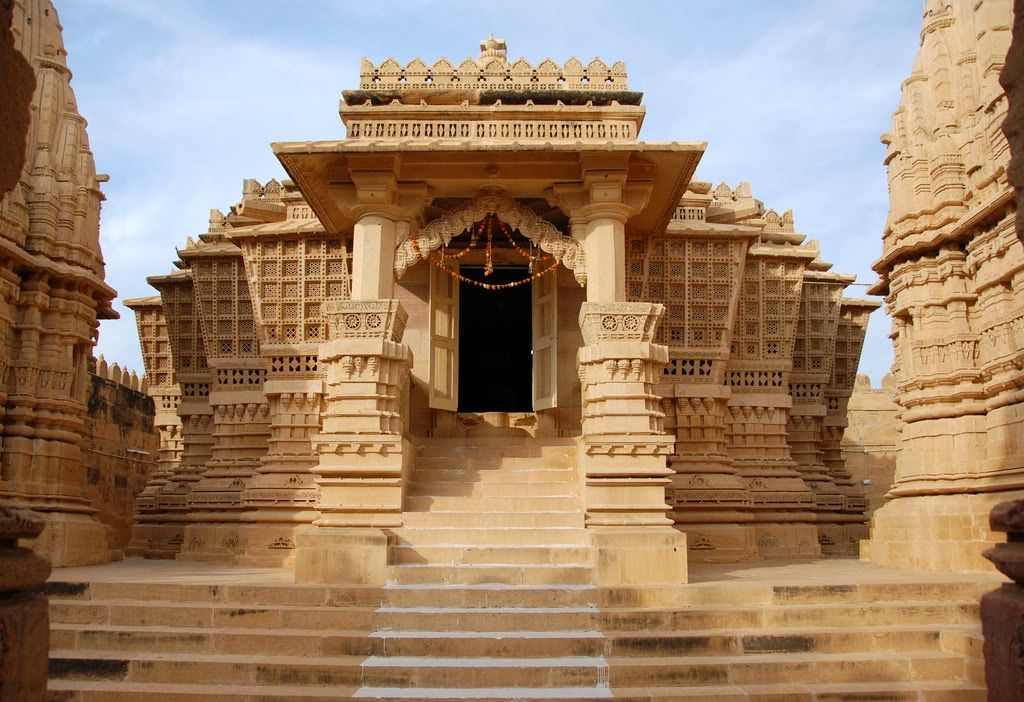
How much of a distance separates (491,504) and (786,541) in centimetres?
533

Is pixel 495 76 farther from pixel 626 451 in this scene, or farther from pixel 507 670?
pixel 507 670

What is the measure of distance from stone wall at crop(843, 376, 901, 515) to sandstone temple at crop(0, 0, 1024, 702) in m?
8.97

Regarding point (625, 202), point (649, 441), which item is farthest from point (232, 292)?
point (649, 441)

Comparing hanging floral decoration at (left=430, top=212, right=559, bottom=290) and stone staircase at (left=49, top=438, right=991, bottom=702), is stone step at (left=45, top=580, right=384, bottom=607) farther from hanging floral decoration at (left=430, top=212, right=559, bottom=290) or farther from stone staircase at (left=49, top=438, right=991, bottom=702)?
hanging floral decoration at (left=430, top=212, right=559, bottom=290)

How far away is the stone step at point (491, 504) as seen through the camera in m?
9.07

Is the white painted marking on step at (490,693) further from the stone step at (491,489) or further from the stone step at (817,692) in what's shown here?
the stone step at (491,489)

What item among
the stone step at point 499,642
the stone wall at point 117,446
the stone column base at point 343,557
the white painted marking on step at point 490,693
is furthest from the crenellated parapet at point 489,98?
the stone wall at point 117,446

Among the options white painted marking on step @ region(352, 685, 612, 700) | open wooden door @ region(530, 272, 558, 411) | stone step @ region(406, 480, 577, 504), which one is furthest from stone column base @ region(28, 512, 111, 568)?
open wooden door @ region(530, 272, 558, 411)

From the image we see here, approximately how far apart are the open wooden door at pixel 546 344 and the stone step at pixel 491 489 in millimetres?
1622

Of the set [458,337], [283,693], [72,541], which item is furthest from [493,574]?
[72,541]

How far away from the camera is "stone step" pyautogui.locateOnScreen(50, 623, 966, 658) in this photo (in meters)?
6.61

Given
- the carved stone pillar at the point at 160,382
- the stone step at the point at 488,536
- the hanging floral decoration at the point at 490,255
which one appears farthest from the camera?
the carved stone pillar at the point at 160,382

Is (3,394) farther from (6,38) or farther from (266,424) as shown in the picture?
(6,38)

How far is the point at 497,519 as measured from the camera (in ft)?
29.0
